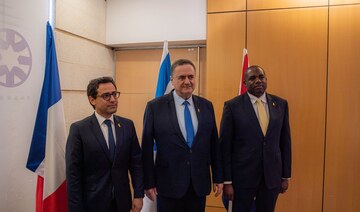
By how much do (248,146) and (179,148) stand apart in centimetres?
56

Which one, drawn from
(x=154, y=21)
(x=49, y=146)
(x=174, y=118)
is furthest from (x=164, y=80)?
(x=49, y=146)

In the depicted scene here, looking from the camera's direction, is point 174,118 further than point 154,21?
No

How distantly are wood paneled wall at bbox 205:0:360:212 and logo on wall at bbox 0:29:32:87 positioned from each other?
7.03 ft

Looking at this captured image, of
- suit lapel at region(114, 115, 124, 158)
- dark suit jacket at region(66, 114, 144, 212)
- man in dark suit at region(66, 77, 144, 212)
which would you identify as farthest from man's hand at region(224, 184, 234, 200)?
suit lapel at region(114, 115, 124, 158)

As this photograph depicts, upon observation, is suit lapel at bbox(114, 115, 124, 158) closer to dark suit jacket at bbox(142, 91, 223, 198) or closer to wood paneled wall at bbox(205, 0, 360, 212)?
dark suit jacket at bbox(142, 91, 223, 198)

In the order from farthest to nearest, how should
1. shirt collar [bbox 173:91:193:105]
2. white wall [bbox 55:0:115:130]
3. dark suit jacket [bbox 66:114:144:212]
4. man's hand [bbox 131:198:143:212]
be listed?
white wall [bbox 55:0:115:130] → shirt collar [bbox 173:91:193:105] → man's hand [bbox 131:198:143:212] → dark suit jacket [bbox 66:114:144:212]

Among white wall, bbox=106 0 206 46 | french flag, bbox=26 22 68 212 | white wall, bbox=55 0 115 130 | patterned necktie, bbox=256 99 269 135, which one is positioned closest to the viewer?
patterned necktie, bbox=256 99 269 135

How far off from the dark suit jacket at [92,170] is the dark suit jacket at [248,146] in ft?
2.65

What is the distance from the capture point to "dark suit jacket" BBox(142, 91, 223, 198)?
2.02m

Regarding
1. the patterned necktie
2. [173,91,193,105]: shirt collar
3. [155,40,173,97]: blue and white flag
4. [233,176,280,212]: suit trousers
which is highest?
[155,40,173,97]: blue and white flag

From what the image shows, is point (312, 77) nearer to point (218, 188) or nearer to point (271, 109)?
point (271, 109)

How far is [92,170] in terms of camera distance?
1.84m

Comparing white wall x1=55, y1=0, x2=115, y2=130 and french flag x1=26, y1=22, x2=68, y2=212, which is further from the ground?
white wall x1=55, y1=0, x2=115, y2=130

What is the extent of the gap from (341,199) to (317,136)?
730 millimetres
